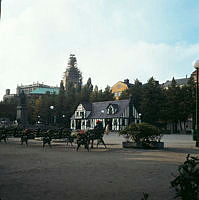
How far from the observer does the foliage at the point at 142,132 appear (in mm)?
11258

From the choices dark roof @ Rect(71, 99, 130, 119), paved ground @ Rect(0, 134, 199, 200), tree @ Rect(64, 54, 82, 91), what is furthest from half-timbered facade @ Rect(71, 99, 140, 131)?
tree @ Rect(64, 54, 82, 91)

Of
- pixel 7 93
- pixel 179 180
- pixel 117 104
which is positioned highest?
pixel 7 93

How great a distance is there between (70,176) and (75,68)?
333ft

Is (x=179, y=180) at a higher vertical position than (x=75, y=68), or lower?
lower

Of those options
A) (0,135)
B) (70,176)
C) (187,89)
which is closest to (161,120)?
(187,89)

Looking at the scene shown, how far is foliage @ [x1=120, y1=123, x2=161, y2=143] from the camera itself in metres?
11.3

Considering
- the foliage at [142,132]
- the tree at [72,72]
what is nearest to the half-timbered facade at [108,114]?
the foliage at [142,132]

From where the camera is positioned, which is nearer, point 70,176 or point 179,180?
point 179,180

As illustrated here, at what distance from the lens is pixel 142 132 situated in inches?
447

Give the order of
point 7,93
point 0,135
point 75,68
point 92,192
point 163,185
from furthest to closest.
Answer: point 7,93 → point 75,68 → point 0,135 → point 163,185 → point 92,192

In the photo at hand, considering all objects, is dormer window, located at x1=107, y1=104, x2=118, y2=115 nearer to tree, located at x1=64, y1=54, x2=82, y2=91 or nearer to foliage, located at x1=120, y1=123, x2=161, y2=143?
foliage, located at x1=120, y1=123, x2=161, y2=143

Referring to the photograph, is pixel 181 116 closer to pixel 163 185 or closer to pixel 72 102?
pixel 72 102

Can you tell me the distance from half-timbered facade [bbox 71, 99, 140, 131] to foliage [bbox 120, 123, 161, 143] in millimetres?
33384

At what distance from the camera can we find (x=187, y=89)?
1779 inches
